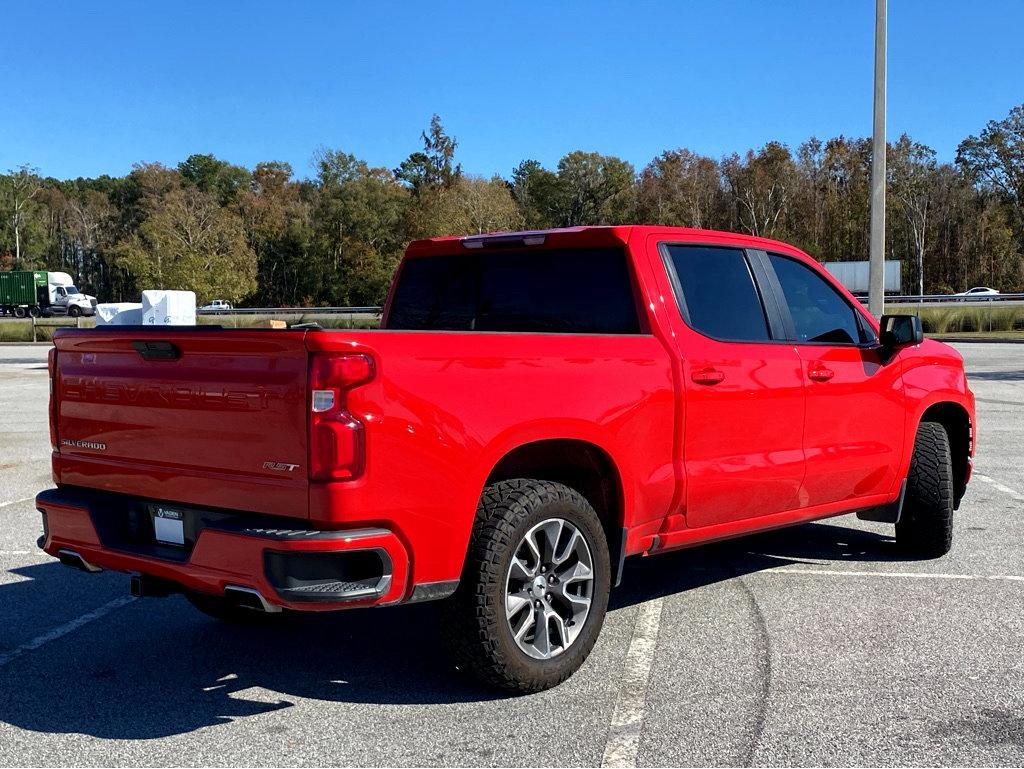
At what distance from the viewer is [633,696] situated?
416 cm

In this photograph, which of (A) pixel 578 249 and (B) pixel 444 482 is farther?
(A) pixel 578 249

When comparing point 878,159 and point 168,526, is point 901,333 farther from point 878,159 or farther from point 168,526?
point 878,159

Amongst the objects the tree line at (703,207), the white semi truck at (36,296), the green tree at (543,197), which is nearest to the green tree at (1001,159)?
the tree line at (703,207)

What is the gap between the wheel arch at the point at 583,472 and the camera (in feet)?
14.0

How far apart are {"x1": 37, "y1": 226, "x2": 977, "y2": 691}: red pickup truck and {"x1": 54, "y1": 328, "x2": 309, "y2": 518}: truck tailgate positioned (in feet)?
0.03

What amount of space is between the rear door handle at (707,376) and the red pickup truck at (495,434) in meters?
0.03

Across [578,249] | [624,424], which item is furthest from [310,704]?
[578,249]

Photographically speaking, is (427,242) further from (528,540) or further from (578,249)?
(528,540)

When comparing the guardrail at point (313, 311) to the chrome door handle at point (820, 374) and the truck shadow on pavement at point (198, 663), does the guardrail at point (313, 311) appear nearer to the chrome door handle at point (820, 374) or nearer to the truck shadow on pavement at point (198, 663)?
the truck shadow on pavement at point (198, 663)

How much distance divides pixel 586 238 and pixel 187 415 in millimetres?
2099

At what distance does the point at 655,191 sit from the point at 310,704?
86.5m

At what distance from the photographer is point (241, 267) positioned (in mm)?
68125

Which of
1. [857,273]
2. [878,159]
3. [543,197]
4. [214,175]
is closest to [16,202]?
[214,175]

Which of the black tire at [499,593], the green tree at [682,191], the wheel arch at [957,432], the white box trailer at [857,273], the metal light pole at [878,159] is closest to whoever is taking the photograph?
the black tire at [499,593]
